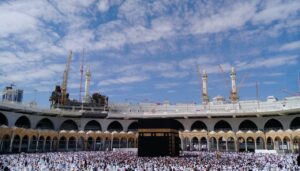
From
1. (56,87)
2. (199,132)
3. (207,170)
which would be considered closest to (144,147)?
(207,170)

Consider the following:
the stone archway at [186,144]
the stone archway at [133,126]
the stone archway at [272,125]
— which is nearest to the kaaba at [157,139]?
the stone archway at [186,144]

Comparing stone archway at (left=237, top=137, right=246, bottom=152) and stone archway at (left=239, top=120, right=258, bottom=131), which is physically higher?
stone archway at (left=239, top=120, right=258, bottom=131)

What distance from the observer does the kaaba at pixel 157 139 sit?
2547 cm

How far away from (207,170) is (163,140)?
40.4 ft

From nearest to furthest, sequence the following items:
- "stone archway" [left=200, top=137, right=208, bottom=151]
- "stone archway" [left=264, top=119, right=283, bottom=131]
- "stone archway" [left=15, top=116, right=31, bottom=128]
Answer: "stone archway" [left=15, top=116, right=31, bottom=128]
"stone archway" [left=264, top=119, right=283, bottom=131]
"stone archway" [left=200, top=137, right=208, bottom=151]

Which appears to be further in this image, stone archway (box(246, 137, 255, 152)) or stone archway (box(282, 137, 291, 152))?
stone archway (box(246, 137, 255, 152))

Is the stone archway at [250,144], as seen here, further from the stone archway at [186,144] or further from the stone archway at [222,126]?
the stone archway at [186,144]

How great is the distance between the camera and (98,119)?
148 feet

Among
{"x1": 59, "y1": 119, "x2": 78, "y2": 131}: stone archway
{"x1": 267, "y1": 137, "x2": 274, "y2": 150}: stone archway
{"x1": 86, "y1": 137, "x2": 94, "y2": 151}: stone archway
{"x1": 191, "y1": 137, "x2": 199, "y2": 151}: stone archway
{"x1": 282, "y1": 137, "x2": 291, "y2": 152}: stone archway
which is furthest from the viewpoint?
{"x1": 59, "y1": 119, "x2": 78, "y2": 131}: stone archway

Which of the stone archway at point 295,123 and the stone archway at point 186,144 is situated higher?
the stone archway at point 295,123

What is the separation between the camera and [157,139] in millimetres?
25672

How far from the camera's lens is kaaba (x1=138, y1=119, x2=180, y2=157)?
25.5 m

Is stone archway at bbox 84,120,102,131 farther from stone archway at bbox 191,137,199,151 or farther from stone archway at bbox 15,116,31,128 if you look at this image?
stone archway at bbox 191,137,199,151

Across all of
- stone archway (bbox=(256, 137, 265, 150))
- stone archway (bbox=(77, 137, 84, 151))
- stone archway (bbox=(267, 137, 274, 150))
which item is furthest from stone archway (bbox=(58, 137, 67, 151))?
stone archway (bbox=(267, 137, 274, 150))
